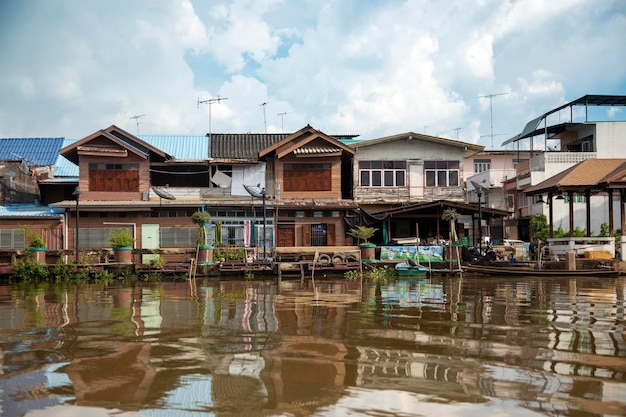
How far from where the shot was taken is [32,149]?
3541 cm

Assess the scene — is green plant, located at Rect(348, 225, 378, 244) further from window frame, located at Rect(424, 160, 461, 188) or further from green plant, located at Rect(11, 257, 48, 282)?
green plant, located at Rect(11, 257, 48, 282)

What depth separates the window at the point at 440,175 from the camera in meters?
30.9

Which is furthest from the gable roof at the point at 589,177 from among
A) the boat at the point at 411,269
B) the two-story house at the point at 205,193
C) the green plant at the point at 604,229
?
the two-story house at the point at 205,193

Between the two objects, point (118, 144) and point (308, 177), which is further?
point (308, 177)

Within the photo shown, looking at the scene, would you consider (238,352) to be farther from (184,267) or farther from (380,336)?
(184,267)

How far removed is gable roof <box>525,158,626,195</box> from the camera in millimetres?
24828

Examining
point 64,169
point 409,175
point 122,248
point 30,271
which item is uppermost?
point 64,169

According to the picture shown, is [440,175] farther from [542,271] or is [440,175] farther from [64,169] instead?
[64,169]

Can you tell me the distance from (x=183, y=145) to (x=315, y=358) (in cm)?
2637

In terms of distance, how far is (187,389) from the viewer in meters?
6.43

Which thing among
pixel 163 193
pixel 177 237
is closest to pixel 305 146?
pixel 163 193

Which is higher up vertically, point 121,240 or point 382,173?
point 382,173

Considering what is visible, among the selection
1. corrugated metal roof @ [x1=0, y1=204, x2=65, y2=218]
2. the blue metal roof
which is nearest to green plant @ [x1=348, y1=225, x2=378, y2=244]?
corrugated metal roof @ [x1=0, y1=204, x2=65, y2=218]

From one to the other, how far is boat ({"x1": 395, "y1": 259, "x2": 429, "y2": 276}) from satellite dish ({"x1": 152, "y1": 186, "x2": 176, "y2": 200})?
11190mm
